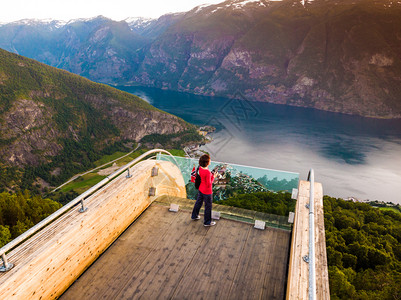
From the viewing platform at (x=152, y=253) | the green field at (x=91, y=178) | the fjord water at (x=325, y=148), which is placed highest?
the viewing platform at (x=152, y=253)

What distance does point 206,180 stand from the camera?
5.88m

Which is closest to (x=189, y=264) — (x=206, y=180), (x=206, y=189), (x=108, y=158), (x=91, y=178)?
(x=206, y=189)

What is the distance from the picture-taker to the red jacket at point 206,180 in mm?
5844

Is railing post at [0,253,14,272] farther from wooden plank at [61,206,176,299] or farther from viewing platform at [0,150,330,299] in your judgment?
wooden plank at [61,206,176,299]

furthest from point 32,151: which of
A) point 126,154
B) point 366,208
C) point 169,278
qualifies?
point 169,278

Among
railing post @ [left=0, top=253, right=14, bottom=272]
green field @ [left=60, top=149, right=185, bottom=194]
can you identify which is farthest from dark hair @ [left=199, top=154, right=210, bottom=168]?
green field @ [left=60, top=149, right=185, bottom=194]

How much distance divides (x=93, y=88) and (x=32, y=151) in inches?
1593

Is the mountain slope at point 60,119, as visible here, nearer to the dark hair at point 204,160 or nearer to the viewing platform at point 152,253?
the viewing platform at point 152,253

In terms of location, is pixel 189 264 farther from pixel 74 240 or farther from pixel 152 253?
pixel 74 240

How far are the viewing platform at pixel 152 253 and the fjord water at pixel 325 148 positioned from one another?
120 feet

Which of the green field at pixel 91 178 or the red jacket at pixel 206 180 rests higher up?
the red jacket at pixel 206 180

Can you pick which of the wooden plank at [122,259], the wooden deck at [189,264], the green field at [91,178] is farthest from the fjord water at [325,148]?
the wooden deck at [189,264]

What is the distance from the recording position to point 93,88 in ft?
393

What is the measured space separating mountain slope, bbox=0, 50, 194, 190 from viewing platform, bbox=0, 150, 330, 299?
93132mm
